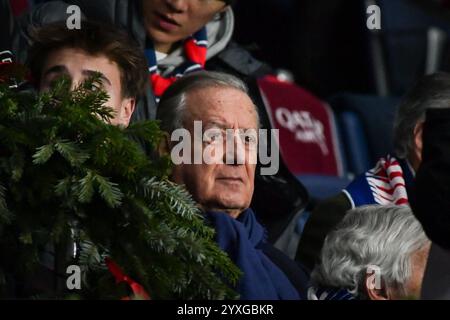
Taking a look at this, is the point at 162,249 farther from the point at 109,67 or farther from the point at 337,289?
the point at 109,67

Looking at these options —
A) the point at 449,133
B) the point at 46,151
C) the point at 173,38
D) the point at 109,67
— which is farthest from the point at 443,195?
the point at 173,38

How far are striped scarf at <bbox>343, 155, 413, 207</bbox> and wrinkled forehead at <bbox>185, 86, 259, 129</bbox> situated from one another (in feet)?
2.33

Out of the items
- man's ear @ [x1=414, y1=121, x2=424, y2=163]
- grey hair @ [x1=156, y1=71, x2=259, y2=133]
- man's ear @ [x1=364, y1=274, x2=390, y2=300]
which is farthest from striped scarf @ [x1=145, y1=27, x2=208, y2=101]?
Answer: man's ear @ [x1=364, y1=274, x2=390, y2=300]

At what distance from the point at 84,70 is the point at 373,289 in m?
1.20

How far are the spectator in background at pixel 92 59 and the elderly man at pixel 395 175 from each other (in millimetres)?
884

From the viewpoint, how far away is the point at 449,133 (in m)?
4.18

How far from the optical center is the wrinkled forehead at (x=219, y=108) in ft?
17.2

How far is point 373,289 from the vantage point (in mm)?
4848

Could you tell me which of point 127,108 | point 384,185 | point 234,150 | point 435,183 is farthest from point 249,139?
point 435,183

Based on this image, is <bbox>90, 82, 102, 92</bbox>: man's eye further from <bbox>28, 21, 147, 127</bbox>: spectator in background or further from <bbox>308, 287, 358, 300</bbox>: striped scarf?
<bbox>308, 287, 358, 300</bbox>: striped scarf

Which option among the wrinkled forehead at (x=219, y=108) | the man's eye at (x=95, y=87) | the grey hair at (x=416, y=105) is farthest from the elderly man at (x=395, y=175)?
the man's eye at (x=95, y=87)

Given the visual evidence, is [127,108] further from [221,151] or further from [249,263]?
[249,263]

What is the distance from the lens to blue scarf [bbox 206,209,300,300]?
15.6 ft
